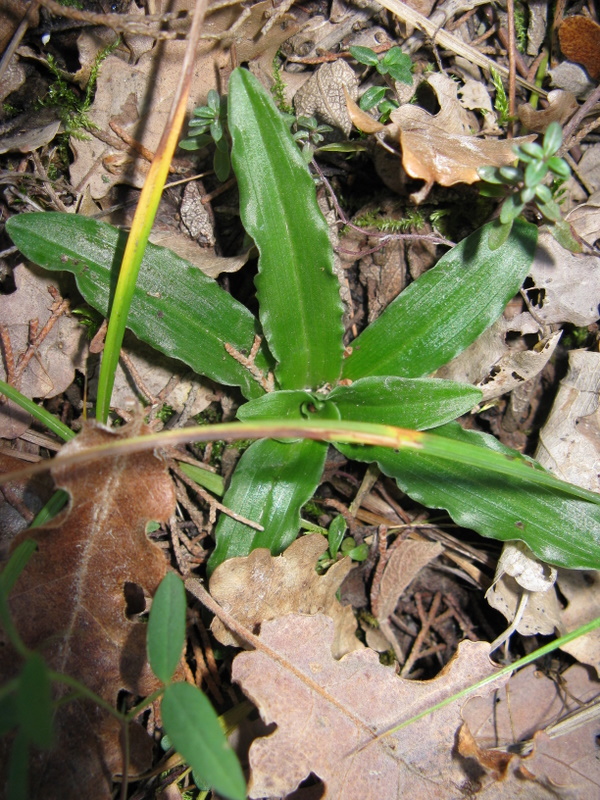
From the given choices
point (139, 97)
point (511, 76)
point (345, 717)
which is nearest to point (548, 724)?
point (345, 717)

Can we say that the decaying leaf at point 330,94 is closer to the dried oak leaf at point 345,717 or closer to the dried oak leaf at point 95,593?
the dried oak leaf at point 95,593

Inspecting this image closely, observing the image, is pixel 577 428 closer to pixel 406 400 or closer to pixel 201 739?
pixel 406 400

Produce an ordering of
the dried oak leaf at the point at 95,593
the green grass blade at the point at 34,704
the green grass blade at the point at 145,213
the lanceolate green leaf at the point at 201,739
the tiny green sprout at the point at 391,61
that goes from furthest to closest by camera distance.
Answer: the tiny green sprout at the point at 391,61 < the dried oak leaf at the point at 95,593 < the green grass blade at the point at 145,213 < the lanceolate green leaf at the point at 201,739 < the green grass blade at the point at 34,704

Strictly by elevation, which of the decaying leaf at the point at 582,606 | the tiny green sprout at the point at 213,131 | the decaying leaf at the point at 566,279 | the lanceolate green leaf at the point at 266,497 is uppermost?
the tiny green sprout at the point at 213,131

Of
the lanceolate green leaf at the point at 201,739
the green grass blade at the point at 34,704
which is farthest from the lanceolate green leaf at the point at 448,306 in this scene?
the green grass blade at the point at 34,704

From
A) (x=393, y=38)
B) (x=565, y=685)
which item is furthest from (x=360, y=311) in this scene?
(x=565, y=685)

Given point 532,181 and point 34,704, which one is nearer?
point 34,704

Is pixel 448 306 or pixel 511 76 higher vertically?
pixel 511 76

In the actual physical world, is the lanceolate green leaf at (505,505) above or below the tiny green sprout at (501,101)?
below
